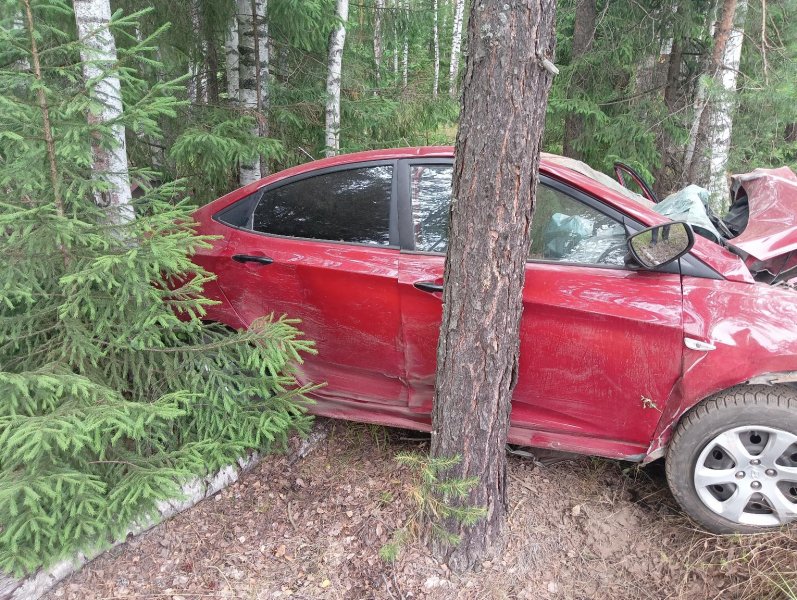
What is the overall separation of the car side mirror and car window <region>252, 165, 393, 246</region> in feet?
4.20

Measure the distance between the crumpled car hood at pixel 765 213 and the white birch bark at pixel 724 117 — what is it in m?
2.16

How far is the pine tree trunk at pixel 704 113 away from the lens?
5551mm

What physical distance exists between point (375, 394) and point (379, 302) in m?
0.60

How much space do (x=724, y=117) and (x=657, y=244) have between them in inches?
164

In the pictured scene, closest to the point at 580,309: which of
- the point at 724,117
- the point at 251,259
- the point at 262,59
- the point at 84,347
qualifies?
the point at 251,259

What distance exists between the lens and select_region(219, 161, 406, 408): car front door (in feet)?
9.72

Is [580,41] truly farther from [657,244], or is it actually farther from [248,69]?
[657,244]

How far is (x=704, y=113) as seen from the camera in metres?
5.93

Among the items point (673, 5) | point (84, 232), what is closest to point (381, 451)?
point (84, 232)

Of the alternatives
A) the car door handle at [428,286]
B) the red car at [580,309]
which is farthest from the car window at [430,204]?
the car door handle at [428,286]

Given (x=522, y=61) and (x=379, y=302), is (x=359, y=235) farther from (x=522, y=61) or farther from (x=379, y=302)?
(x=522, y=61)

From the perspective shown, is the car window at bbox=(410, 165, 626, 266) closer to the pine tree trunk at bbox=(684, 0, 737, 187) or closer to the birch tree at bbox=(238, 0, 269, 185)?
the birch tree at bbox=(238, 0, 269, 185)

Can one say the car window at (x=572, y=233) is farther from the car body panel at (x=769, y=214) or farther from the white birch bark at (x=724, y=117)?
the white birch bark at (x=724, y=117)

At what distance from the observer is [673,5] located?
6.32 meters
